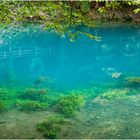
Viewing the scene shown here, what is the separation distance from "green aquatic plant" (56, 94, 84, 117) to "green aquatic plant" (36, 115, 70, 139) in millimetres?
620

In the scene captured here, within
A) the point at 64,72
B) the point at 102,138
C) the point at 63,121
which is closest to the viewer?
the point at 102,138

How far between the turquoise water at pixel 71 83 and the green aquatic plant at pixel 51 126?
0.12 m

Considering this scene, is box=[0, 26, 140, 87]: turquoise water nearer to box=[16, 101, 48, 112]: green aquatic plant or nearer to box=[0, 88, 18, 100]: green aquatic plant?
box=[0, 88, 18, 100]: green aquatic plant

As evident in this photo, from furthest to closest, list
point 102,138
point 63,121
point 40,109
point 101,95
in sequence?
point 101,95, point 40,109, point 63,121, point 102,138

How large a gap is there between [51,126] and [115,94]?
494 centimetres

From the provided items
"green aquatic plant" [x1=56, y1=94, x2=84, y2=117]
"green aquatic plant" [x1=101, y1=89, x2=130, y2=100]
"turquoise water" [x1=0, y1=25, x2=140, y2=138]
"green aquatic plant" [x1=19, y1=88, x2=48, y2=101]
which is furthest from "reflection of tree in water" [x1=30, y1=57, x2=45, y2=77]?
"green aquatic plant" [x1=56, y1=94, x2=84, y2=117]

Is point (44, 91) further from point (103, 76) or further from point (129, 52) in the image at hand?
point (129, 52)

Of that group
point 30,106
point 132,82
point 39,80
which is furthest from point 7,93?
point 132,82

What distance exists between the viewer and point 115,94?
52.2ft

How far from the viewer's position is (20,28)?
34.2m

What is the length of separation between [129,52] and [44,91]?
494 inches

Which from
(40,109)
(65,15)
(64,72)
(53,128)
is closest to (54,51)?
(64,72)

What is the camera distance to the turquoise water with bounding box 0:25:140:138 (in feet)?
39.9

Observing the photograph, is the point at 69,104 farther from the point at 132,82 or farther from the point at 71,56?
the point at 71,56
